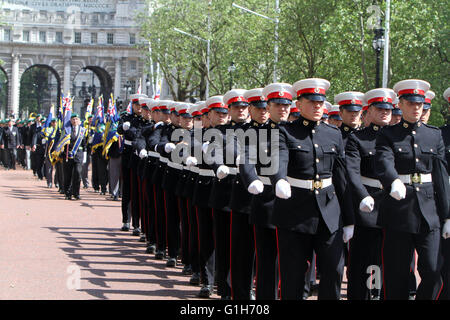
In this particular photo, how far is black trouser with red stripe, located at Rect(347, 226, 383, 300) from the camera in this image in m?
7.81

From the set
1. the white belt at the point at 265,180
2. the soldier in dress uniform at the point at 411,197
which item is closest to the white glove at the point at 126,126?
the white belt at the point at 265,180

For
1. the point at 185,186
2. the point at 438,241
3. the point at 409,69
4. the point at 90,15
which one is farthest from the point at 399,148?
the point at 90,15

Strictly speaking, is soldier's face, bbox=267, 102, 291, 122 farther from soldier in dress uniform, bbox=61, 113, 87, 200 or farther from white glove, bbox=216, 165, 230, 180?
soldier in dress uniform, bbox=61, 113, 87, 200

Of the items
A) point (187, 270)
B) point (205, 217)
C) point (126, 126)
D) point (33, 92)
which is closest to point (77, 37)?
point (33, 92)

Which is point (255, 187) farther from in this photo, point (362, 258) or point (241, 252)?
point (362, 258)

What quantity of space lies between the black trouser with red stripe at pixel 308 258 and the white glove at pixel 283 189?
41cm

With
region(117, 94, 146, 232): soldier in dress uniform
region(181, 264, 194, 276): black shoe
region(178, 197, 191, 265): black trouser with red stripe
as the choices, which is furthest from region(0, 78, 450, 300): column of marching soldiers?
region(117, 94, 146, 232): soldier in dress uniform

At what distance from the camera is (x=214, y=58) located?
153 ft

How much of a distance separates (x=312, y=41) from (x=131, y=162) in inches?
819

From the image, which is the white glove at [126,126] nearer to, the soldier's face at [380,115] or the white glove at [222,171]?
the white glove at [222,171]

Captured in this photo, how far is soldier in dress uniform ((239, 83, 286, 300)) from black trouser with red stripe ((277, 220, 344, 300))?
1.82ft
